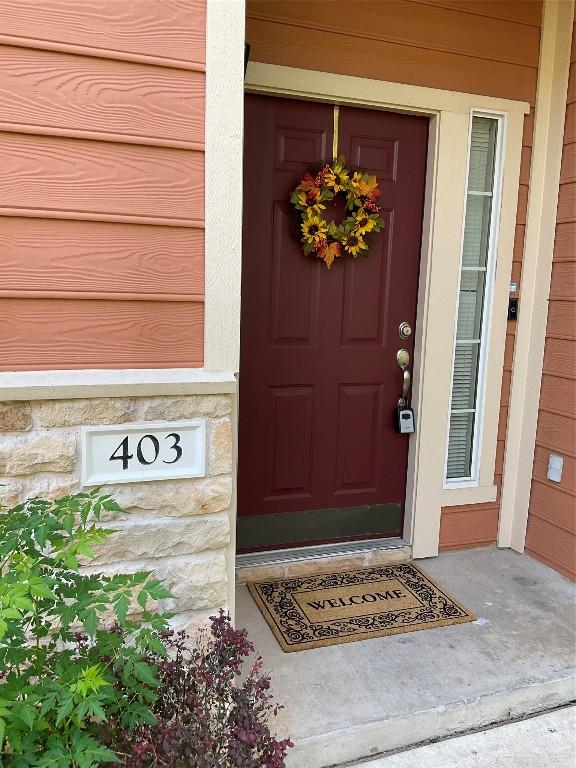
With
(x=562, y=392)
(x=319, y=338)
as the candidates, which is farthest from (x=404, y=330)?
(x=562, y=392)

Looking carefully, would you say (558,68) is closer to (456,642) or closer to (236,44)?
(236,44)

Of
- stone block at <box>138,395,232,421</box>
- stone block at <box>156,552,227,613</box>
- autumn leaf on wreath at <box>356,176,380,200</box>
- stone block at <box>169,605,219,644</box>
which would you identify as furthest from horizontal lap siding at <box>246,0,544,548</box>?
stone block at <box>169,605,219,644</box>

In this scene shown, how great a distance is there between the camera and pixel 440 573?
2809 millimetres

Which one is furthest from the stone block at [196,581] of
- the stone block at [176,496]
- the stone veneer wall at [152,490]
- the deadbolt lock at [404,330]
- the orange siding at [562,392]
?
the orange siding at [562,392]

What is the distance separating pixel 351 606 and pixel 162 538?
1089mm

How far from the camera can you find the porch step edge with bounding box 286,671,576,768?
1.80 metres

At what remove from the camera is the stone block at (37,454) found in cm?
159

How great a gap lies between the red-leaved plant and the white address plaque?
45 cm

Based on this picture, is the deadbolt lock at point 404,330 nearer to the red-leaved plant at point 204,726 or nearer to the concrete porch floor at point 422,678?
the concrete porch floor at point 422,678

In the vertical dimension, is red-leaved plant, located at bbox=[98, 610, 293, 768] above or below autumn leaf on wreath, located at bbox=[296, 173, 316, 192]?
below

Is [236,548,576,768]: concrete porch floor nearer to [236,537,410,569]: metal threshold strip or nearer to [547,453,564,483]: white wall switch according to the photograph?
[236,537,410,569]: metal threshold strip

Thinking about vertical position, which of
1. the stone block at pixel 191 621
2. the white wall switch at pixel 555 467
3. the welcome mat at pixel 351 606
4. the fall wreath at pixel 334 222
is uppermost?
the fall wreath at pixel 334 222

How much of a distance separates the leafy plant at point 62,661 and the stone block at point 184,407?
44cm

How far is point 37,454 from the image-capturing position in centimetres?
161
